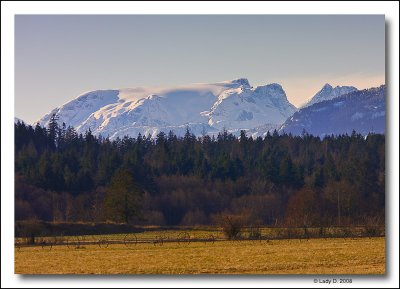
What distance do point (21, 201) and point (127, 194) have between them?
2490 cm

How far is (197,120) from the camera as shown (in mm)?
52969

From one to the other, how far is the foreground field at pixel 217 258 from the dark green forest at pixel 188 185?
30.1ft

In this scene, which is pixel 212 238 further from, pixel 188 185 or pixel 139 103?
pixel 188 185

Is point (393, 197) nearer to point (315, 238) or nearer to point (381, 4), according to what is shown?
point (381, 4)

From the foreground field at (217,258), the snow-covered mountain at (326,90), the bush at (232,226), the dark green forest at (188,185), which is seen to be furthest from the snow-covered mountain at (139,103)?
the bush at (232,226)

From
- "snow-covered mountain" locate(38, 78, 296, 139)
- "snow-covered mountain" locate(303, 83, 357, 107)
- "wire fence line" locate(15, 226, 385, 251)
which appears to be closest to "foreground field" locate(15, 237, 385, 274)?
"wire fence line" locate(15, 226, 385, 251)

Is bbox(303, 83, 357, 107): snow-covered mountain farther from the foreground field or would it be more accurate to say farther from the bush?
the bush

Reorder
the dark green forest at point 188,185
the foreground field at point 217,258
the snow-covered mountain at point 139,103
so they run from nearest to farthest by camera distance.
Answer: the foreground field at point 217,258 → the snow-covered mountain at point 139,103 → the dark green forest at point 188,185

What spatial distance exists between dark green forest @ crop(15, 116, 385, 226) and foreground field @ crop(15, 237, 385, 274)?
30.1ft

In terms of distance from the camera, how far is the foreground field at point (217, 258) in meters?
27.9

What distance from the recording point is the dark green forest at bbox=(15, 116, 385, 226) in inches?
2360

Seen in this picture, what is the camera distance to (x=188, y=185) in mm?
77125

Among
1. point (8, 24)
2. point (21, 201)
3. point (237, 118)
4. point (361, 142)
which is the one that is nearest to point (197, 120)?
point (21, 201)

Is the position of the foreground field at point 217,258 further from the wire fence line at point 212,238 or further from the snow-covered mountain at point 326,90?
the snow-covered mountain at point 326,90
